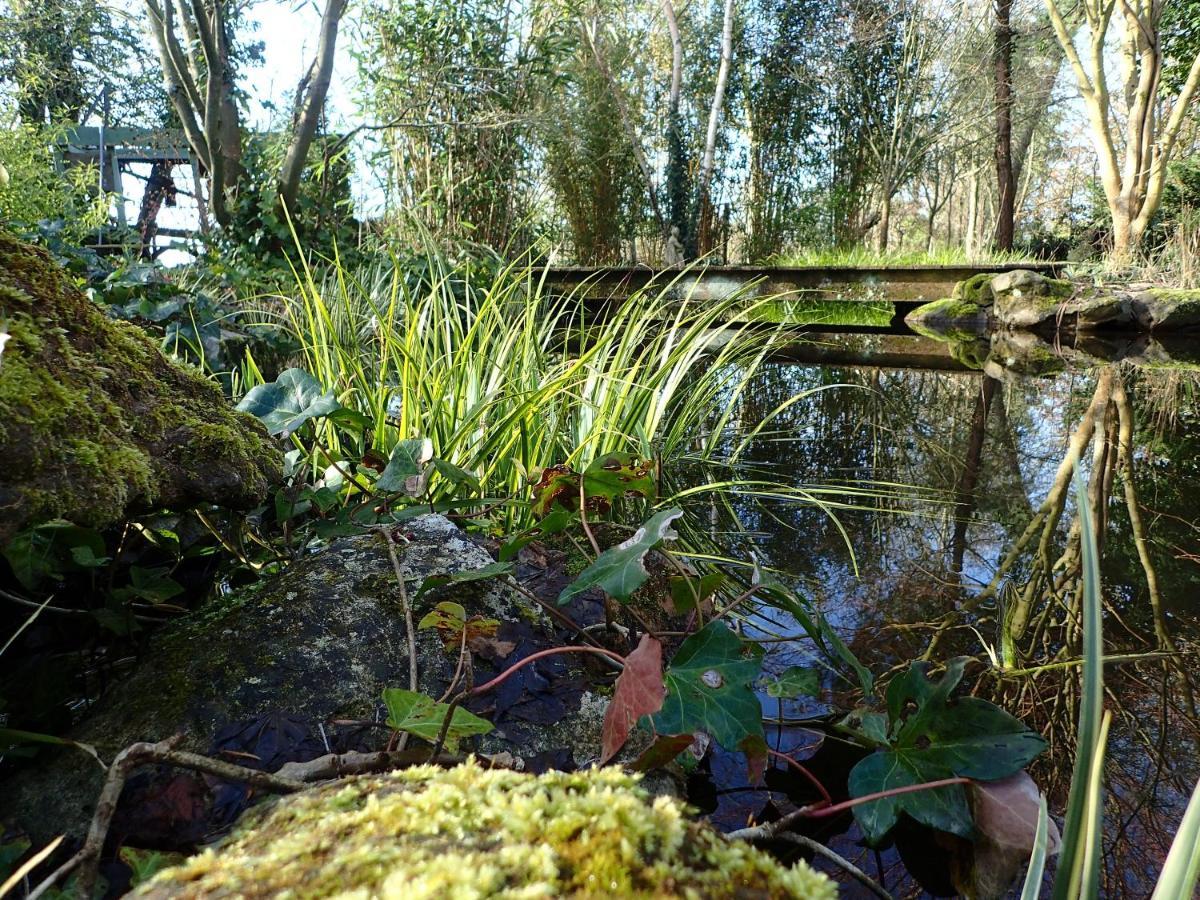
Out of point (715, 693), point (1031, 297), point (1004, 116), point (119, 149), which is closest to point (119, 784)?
point (715, 693)

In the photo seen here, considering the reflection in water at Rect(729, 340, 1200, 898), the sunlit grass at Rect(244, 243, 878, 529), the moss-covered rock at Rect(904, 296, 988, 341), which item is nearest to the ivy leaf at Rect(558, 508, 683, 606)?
the reflection in water at Rect(729, 340, 1200, 898)

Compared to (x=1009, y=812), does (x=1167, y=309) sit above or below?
above

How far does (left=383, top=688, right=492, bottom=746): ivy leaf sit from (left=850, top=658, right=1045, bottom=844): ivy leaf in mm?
355

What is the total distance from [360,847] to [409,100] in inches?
264

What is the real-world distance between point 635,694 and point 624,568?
156 millimetres

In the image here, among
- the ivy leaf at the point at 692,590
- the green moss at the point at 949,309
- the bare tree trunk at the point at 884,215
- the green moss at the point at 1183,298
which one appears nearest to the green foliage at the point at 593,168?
the bare tree trunk at the point at 884,215

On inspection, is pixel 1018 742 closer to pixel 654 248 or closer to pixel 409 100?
pixel 409 100

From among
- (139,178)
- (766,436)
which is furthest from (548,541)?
(139,178)

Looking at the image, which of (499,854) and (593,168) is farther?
(593,168)

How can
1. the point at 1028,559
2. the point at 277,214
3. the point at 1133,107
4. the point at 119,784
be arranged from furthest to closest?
the point at 1133,107 → the point at 277,214 → the point at 1028,559 → the point at 119,784

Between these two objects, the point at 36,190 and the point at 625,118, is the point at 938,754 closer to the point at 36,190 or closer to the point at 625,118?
the point at 36,190

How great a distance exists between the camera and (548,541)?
1.38 meters

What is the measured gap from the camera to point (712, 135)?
31.5 feet

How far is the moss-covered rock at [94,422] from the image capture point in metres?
0.55
